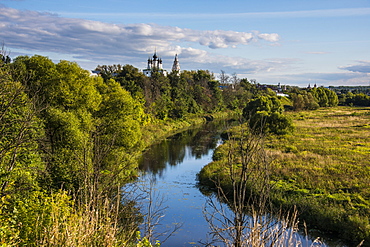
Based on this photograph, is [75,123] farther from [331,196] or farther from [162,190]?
[331,196]

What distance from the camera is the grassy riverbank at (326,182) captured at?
57.5ft

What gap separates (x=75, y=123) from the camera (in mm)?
23641

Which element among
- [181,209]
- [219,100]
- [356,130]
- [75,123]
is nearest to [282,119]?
[356,130]

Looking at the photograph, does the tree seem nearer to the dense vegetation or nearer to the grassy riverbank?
the dense vegetation

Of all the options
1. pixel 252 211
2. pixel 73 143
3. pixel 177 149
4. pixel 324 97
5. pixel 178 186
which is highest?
pixel 324 97

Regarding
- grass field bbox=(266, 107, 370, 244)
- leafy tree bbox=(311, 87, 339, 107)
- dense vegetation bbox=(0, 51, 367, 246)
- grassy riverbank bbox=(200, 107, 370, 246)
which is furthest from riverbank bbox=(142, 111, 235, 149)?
leafy tree bbox=(311, 87, 339, 107)

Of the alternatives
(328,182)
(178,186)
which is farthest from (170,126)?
(328,182)

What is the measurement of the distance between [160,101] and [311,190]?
4389cm

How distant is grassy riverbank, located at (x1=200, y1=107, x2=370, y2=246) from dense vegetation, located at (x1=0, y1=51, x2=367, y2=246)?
1.80 m

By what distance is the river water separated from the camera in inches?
706

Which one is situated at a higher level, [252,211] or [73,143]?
[252,211]

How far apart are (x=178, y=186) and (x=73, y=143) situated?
29.6 ft

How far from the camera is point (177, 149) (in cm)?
4141

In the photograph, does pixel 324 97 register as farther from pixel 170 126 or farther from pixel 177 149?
pixel 177 149
